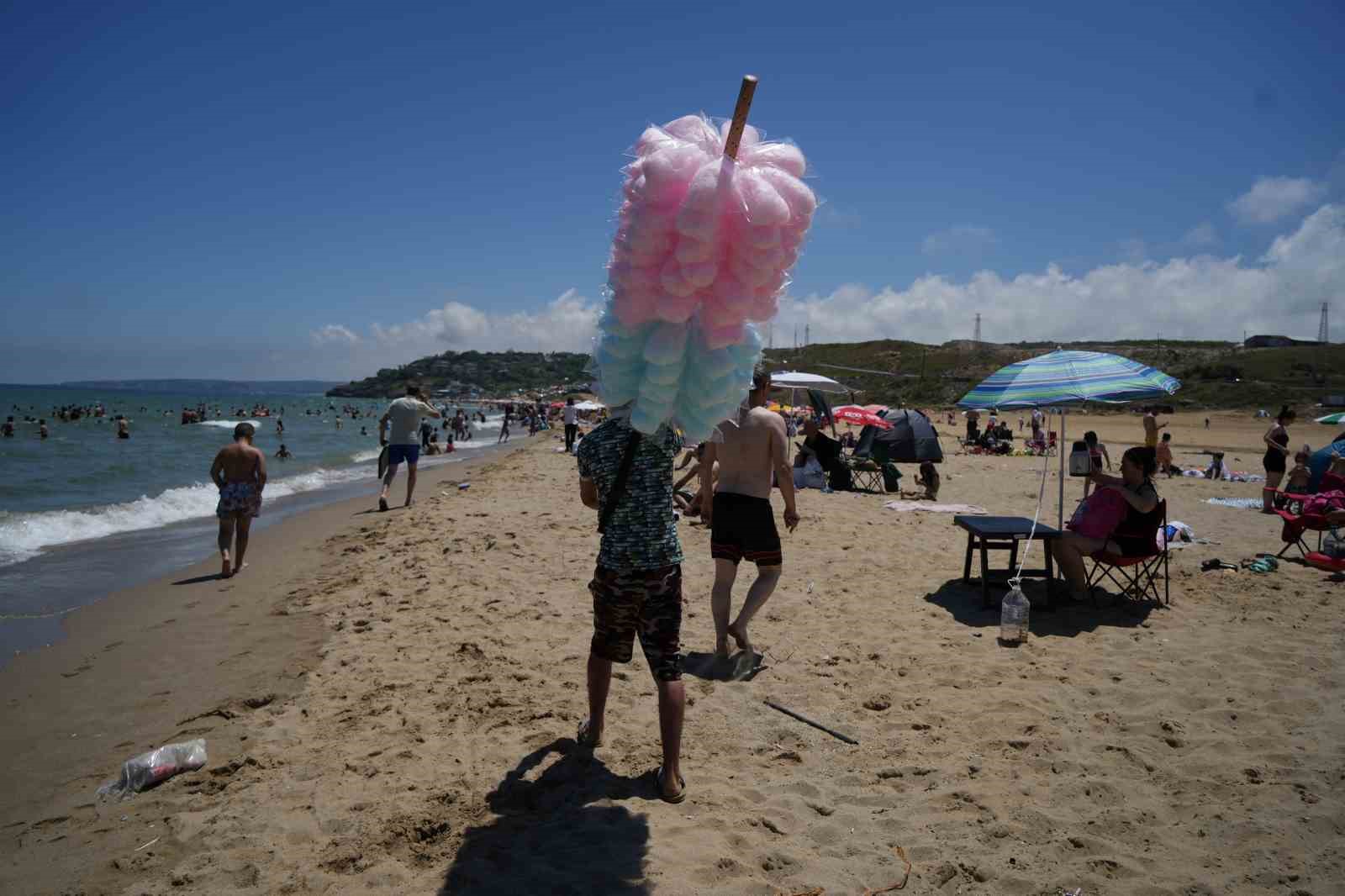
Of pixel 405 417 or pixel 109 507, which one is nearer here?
pixel 405 417

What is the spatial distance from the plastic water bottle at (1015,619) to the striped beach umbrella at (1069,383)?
1.60 metres

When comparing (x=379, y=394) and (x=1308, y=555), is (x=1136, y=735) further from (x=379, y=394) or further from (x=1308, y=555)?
(x=379, y=394)

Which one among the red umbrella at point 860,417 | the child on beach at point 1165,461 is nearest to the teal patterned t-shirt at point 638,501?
the red umbrella at point 860,417

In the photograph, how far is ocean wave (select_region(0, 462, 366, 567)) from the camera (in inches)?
417

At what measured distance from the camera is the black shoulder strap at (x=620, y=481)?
3109 mm

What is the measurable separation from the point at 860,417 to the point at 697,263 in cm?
1370

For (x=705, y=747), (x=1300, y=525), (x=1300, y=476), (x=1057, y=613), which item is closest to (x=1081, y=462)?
(x=1057, y=613)

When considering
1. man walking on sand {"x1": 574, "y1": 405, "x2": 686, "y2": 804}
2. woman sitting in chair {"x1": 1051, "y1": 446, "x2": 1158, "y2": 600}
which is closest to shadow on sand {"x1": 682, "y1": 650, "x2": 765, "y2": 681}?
man walking on sand {"x1": 574, "y1": 405, "x2": 686, "y2": 804}

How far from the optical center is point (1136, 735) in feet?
12.9

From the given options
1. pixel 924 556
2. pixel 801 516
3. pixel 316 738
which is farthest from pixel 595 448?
pixel 801 516

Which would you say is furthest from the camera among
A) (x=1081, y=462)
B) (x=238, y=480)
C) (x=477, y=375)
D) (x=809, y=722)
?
(x=477, y=375)

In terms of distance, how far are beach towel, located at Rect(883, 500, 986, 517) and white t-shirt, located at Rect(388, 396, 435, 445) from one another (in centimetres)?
714

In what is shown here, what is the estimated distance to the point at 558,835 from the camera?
3.06 m

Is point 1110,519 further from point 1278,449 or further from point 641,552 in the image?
point 1278,449
